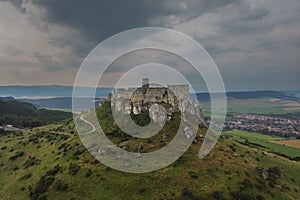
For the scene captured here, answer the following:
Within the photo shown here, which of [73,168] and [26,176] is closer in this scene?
[73,168]

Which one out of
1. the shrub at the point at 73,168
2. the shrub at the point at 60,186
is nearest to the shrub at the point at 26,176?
the shrub at the point at 73,168

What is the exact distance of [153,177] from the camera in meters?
91.1

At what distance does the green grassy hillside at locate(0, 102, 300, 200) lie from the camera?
86250 mm

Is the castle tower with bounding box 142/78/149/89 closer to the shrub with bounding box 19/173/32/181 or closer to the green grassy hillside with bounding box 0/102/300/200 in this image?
the green grassy hillside with bounding box 0/102/300/200

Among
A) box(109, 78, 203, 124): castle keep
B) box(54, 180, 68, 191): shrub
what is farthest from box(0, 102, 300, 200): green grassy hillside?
box(109, 78, 203, 124): castle keep

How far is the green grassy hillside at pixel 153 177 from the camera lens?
8625 cm

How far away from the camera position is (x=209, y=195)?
84.4 m

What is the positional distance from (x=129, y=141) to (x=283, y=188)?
56512mm

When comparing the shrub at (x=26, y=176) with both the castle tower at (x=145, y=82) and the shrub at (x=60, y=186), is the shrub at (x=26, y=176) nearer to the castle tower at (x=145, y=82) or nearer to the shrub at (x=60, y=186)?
the shrub at (x=60, y=186)

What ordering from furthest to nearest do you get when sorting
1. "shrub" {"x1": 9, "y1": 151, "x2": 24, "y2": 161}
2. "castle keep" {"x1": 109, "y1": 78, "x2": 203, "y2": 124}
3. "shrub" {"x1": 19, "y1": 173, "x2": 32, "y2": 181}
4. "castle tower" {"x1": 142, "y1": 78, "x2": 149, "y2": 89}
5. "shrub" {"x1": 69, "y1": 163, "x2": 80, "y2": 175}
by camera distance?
1. "shrub" {"x1": 9, "y1": 151, "x2": 24, "y2": 161}
2. "castle tower" {"x1": 142, "y1": 78, "x2": 149, "y2": 89}
3. "castle keep" {"x1": 109, "y1": 78, "x2": 203, "y2": 124}
4. "shrub" {"x1": 19, "y1": 173, "x2": 32, "y2": 181}
5. "shrub" {"x1": 69, "y1": 163, "x2": 80, "y2": 175}

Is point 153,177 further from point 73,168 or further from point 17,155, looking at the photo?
point 17,155

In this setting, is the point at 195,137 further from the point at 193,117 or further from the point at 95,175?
the point at 95,175

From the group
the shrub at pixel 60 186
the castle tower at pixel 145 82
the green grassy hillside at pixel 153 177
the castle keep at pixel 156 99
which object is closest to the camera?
the green grassy hillside at pixel 153 177

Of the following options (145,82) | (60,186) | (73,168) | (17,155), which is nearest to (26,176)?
(73,168)
